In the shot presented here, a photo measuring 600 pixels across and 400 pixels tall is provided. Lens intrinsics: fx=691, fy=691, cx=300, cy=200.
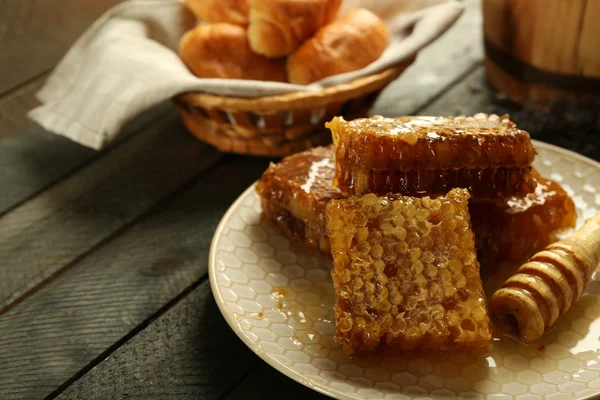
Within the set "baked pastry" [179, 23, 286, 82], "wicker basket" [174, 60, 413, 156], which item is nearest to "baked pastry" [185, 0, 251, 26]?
"baked pastry" [179, 23, 286, 82]

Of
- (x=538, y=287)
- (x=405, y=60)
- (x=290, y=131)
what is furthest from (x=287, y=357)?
(x=405, y=60)

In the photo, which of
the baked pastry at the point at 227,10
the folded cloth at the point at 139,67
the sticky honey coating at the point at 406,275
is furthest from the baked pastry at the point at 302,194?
the baked pastry at the point at 227,10

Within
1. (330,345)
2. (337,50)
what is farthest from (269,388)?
(337,50)

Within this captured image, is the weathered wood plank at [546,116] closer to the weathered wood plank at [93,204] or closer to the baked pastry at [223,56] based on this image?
the baked pastry at [223,56]

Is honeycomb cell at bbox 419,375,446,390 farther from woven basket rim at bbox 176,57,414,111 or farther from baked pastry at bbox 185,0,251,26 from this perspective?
baked pastry at bbox 185,0,251,26

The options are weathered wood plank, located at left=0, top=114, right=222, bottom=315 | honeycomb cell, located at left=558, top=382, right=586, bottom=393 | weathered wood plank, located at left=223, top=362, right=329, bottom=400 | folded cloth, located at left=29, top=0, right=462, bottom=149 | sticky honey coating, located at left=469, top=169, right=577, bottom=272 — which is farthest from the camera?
folded cloth, located at left=29, top=0, right=462, bottom=149

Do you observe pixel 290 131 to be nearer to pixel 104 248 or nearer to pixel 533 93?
pixel 104 248
